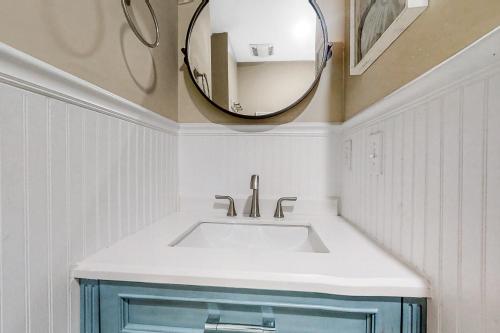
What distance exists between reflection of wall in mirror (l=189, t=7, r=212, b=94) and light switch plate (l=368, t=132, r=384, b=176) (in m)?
0.69

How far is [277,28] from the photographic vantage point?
109 cm

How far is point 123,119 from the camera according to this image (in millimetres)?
754

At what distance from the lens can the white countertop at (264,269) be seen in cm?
49

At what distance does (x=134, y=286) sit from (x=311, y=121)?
0.89m

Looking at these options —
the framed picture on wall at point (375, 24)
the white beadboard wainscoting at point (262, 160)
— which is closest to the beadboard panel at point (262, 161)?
the white beadboard wainscoting at point (262, 160)

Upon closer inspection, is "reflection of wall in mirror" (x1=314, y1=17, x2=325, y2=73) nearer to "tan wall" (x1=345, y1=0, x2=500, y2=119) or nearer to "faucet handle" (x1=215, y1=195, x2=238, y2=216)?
"tan wall" (x1=345, y1=0, x2=500, y2=119)

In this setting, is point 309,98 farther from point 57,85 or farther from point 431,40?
point 57,85

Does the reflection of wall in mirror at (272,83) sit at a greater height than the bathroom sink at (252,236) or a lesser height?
greater

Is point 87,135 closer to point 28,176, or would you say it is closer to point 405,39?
point 28,176

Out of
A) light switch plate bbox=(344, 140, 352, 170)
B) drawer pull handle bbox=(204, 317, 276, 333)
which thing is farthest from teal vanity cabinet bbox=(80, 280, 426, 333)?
light switch plate bbox=(344, 140, 352, 170)

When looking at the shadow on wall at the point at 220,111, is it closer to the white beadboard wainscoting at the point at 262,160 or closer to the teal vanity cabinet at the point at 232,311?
the white beadboard wainscoting at the point at 262,160

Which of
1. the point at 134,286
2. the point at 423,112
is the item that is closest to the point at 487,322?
the point at 423,112

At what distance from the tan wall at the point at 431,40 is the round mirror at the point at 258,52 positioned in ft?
1.16

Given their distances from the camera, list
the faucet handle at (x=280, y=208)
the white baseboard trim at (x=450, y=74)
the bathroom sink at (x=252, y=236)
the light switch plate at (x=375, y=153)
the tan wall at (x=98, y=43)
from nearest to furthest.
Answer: the white baseboard trim at (x=450, y=74)
the tan wall at (x=98, y=43)
the light switch plate at (x=375, y=153)
the bathroom sink at (x=252, y=236)
the faucet handle at (x=280, y=208)
